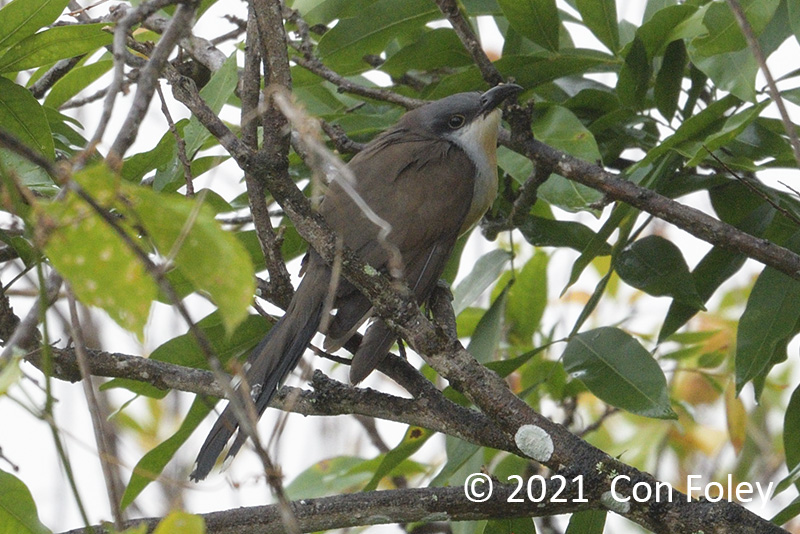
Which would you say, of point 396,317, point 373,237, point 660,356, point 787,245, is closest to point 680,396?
point 660,356

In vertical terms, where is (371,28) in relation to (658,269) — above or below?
above

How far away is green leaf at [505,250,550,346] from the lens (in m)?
3.89

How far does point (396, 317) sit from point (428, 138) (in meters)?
1.71

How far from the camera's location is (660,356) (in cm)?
397

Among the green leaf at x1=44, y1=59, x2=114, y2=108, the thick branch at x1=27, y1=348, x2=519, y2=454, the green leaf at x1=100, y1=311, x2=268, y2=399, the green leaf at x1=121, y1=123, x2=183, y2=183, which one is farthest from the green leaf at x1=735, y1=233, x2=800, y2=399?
the green leaf at x1=44, y1=59, x2=114, y2=108

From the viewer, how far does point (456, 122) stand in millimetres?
3816

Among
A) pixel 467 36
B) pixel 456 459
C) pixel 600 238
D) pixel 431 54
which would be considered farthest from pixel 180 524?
pixel 431 54

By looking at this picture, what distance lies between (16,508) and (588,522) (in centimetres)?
143


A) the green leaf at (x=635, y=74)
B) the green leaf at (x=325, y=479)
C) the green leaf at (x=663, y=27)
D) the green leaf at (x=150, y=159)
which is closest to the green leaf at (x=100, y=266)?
the green leaf at (x=150, y=159)

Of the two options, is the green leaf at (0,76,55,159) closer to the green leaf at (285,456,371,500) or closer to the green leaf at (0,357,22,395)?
the green leaf at (0,357,22,395)

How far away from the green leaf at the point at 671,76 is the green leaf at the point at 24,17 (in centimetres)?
177

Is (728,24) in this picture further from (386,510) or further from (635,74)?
(386,510)

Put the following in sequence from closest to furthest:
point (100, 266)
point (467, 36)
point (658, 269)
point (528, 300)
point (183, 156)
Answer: point (100, 266) → point (183, 156) → point (467, 36) → point (658, 269) → point (528, 300)

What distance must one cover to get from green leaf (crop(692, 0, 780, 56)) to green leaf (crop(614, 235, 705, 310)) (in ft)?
2.62
